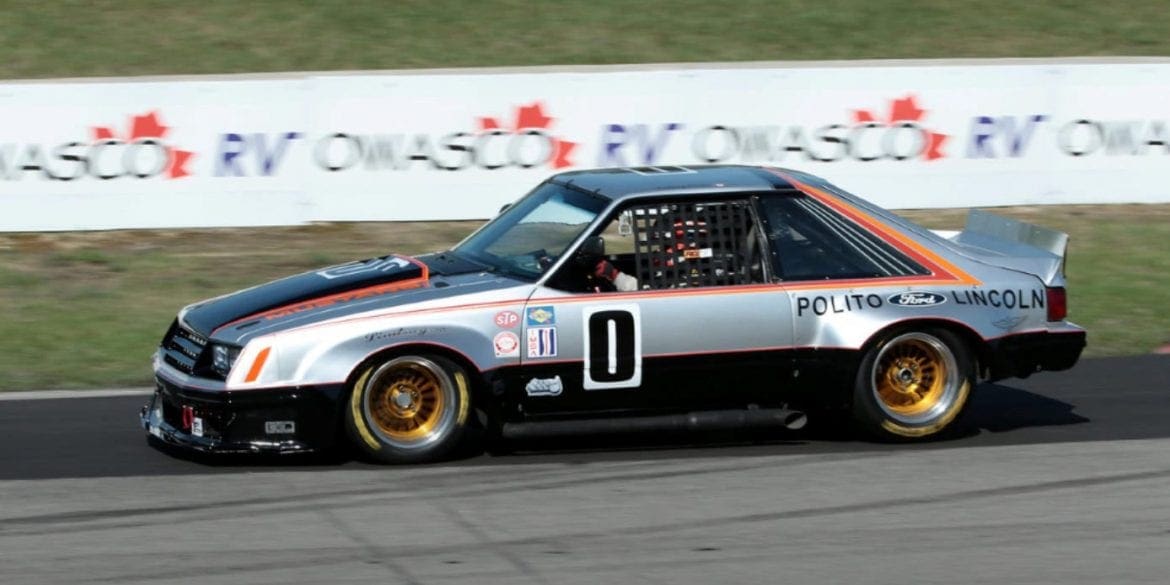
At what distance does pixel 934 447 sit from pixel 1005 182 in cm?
769

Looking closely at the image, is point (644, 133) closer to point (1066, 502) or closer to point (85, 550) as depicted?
point (1066, 502)

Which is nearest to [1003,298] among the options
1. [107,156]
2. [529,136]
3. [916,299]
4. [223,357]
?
[916,299]

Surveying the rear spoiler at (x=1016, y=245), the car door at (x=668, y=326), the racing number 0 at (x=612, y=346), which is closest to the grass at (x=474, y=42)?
the rear spoiler at (x=1016, y=245)

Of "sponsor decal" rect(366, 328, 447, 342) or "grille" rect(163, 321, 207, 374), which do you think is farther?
"grille" rect(163, 321, 207, 374)

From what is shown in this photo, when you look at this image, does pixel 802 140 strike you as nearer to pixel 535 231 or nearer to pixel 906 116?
pixel 906 116

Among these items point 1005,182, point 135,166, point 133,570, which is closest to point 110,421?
point 133,570

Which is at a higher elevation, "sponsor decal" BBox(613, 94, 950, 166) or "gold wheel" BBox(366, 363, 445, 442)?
"sponsor decal" BBox(613, 94, 950, 166)

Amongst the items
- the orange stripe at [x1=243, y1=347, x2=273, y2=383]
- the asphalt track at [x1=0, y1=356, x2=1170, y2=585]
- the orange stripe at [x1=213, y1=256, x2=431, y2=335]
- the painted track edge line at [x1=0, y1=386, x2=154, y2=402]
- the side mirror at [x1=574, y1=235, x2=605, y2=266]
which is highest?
the side mirror at [x1=574, y1=235, x2=605, y2=266]

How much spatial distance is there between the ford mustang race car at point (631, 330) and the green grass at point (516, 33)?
10886 mm

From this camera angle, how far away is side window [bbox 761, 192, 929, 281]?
7805 millimetres

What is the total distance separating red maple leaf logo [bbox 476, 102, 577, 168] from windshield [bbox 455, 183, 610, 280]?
19.2 feet

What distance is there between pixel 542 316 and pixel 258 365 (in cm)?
128

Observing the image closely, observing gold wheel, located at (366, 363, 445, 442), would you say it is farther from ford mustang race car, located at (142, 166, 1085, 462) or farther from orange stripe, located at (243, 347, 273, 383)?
orange stripe, located at (243, 347, 273, 383)

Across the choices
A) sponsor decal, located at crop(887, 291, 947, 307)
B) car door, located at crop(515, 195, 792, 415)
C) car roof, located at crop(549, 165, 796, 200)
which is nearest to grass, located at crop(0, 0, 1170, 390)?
car roof, located at crop(549, 165, 796, 200)
